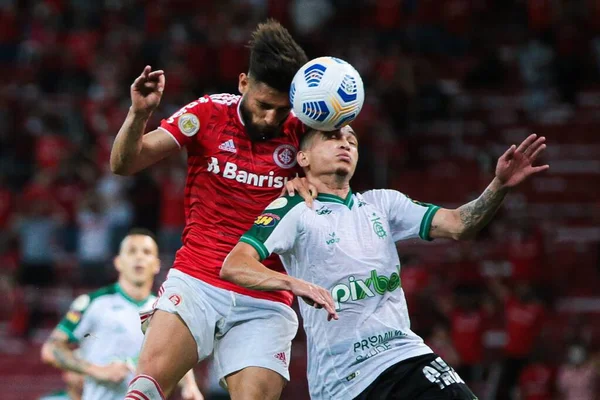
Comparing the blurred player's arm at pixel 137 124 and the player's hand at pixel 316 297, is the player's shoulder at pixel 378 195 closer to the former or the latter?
the player's hand at pixel 316 297

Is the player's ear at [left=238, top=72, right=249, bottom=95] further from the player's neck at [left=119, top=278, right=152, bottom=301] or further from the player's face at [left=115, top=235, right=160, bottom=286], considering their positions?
the player's neck at [left=119, top=278, right=152, bottom=301]

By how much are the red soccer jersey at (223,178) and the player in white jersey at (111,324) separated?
264 cm

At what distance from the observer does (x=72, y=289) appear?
14969 millimetres

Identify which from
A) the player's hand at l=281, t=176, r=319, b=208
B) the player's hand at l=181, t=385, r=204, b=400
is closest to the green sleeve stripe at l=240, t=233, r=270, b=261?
the player's hand at l=281, t=176, r=319, b=208

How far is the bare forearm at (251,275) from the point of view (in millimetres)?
5242

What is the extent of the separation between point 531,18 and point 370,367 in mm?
13790

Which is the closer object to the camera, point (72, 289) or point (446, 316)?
point (446, 316)

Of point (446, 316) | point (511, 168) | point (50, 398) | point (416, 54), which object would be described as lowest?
point (50, 398)

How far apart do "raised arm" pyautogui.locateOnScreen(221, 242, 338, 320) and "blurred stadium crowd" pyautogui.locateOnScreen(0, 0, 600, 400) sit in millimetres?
6851

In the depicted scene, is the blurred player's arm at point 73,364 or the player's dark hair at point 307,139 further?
the blurred player's arm at point 73,364

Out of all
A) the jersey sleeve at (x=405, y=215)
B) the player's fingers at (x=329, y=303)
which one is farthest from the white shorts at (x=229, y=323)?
the player's fingers at (x=329, y=303)

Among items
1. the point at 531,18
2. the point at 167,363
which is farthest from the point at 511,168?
the point at 531,18

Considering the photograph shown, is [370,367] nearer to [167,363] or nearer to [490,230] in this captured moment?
[167,363]

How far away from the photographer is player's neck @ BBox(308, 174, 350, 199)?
5805mm
